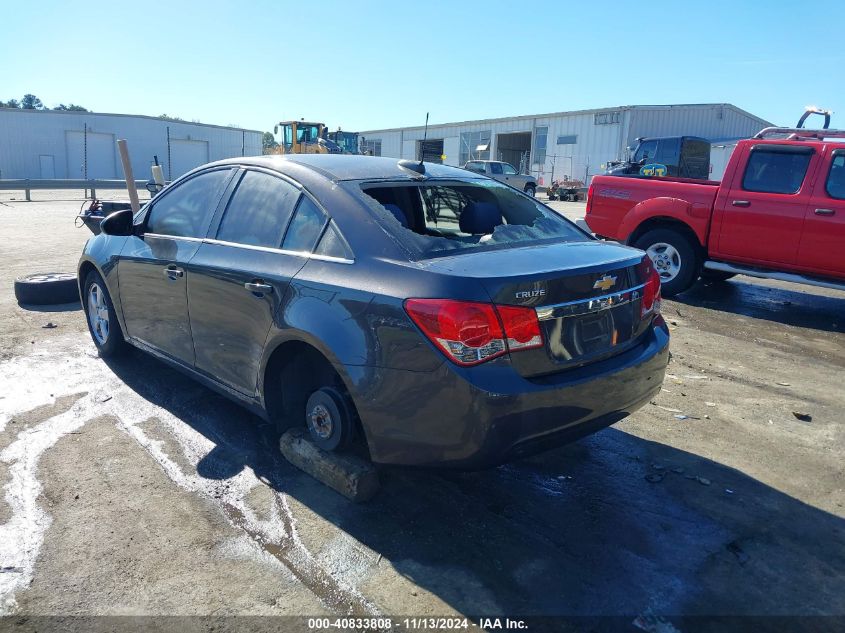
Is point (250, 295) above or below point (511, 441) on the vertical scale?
above

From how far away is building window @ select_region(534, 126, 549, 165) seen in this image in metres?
38.5

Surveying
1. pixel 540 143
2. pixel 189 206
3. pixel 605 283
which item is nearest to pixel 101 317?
pixel 189 206

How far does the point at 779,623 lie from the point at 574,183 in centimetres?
3291

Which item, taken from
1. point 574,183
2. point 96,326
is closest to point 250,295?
point 96,326

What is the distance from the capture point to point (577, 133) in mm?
36125

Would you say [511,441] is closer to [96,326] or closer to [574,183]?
[96,326]

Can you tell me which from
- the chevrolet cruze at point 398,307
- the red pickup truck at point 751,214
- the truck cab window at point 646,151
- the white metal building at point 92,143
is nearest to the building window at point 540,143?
the truck cab window at point 646,151

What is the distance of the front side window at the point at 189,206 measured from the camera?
4.02 metres

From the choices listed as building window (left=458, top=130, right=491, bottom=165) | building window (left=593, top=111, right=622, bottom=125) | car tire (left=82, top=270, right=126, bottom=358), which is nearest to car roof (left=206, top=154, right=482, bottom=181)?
car tire (left=82, top=270, right=126, bottom=358)

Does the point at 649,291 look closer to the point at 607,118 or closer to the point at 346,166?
the point at 346,166

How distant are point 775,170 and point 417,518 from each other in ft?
22.0

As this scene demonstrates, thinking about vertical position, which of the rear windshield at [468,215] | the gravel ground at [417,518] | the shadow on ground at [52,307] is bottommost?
the gravel ground at [417,518]

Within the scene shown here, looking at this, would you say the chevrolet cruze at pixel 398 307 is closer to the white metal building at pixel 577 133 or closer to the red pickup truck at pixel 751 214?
the red pickup truck at pixel 751 214

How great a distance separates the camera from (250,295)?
Result: 342 cm
